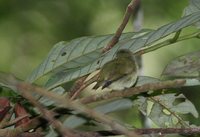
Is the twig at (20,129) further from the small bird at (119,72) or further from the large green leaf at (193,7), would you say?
the large green leaf at (193,7)

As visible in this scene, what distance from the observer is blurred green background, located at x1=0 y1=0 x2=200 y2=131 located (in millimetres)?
3266

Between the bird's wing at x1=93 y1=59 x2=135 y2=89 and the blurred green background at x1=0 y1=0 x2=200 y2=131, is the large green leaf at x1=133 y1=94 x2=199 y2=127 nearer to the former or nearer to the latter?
the bird's wing at x1=93 y1=59 x2=135 y2=89

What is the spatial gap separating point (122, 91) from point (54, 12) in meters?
3.05

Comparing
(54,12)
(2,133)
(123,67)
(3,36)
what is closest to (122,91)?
(123,67)

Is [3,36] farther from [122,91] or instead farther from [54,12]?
[122,91]

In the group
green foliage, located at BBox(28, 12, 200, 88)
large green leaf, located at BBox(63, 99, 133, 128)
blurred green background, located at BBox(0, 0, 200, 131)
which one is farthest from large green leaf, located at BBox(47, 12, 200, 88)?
blurred green background, located at BBox(0, 0, 200, 131)

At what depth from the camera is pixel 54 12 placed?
3.79m

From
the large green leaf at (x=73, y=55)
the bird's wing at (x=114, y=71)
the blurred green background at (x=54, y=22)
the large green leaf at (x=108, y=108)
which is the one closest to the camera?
the large green leaf at (x=108, y=108)

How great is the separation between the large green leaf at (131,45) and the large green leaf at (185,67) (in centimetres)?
13

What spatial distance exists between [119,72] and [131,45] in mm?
79

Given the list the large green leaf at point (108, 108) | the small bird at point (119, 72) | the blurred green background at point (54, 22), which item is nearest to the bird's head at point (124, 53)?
the small bird at point (119, 72)

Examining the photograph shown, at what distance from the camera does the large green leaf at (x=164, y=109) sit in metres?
1.03

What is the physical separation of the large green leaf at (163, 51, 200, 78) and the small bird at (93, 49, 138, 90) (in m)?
0.14

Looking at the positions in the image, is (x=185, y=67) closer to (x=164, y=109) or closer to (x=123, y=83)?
(x=164, y=109)
